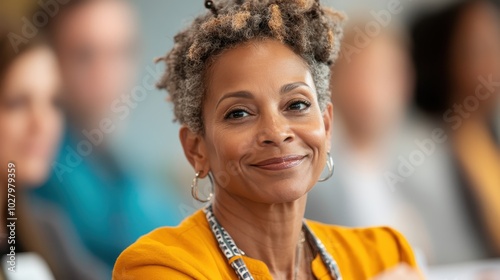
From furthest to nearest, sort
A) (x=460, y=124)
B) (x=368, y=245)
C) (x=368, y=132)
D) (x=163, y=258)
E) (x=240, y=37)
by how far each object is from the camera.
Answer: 1. (x=460, y=124)
2. (x=368, y=132)
3. (x=368, y=245)
4. (x=240, y=37)
5. (x=163, y=258)

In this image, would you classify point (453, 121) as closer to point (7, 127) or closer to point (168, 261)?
point (7, 127)

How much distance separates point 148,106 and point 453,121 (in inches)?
71.0

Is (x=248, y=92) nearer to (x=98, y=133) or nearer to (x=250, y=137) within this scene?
(x=250, y=137)

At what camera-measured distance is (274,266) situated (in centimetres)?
174

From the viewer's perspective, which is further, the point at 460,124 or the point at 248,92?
the point at 460,124

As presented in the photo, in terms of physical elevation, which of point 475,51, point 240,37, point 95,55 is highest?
point 475,51

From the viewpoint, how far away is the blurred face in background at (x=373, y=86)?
3518 millimetres

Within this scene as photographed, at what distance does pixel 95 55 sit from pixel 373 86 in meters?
1.54

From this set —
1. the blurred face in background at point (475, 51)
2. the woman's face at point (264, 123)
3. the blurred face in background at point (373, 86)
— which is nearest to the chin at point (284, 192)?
the woman's face at point (264, 123)

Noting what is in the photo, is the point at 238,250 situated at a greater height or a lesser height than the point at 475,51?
lesser

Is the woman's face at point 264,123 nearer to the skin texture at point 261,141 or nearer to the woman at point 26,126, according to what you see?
the skin texture at point 261,141

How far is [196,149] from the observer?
1783 mm

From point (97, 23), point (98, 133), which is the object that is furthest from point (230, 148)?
point (97, 23)

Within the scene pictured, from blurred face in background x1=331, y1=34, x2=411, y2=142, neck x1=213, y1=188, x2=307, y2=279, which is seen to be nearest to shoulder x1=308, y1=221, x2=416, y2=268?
neck x1=213, y1=188, x2=307, y2=279
